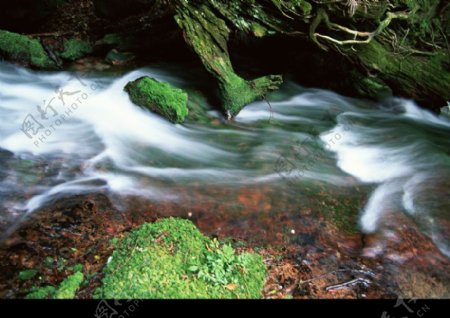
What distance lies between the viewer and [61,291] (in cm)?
333

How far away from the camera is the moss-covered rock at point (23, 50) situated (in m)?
7.57

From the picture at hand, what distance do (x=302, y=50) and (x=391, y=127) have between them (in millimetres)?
2435

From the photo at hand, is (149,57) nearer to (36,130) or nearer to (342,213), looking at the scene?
(36,130)

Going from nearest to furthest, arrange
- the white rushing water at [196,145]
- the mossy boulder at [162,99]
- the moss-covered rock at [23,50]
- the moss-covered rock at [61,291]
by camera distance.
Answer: the moss-covered rock at [61,291] < the white rushing water at [196,145] < the mossy boulder at [162,99] < the moss-covered rock at [23,50]

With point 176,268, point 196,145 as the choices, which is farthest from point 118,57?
point 176,268

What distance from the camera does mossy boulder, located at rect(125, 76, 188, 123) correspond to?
6648mm

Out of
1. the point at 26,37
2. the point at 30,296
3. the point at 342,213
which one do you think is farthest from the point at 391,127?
the point at 26,37

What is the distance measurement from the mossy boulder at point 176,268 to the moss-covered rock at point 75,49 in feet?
17.6

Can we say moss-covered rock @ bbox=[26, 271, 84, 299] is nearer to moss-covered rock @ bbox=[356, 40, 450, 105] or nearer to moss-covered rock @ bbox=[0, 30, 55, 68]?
moss-covered rock @ bbox=[0, 30, 55, 68]

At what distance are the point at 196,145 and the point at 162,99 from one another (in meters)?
1.03

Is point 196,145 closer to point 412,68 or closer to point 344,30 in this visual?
point 344,30

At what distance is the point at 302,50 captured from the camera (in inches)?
327

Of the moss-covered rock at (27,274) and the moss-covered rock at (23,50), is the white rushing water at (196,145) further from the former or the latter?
the moss-covered rock at (27,274)

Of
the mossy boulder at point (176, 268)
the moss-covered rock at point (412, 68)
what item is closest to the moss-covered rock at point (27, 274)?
the mossy boulder at point (176, 268)
